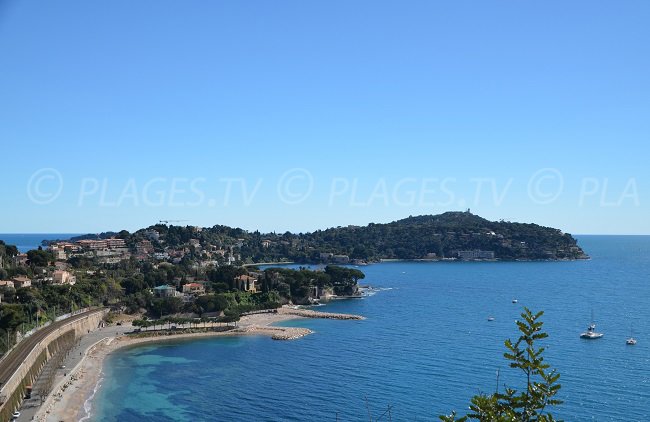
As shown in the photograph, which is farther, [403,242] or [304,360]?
[403,242]

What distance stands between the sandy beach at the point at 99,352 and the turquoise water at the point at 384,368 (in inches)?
46.4

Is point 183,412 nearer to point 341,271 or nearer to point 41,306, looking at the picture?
point 41,306

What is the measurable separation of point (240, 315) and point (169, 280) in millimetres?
17921

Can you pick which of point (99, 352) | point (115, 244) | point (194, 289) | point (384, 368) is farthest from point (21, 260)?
point (384, 368)

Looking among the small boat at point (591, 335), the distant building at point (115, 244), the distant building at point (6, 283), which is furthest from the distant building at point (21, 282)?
the distant building at point (115, 244)

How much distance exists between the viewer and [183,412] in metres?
Result: 33.2

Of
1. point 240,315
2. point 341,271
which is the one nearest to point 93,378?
point 240,315

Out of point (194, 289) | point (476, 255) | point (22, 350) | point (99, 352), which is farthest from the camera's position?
point (476, 255)

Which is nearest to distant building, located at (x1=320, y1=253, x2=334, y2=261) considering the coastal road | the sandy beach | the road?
the sandy beach

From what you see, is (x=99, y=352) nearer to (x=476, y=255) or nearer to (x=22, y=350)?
(x=22, y=350)

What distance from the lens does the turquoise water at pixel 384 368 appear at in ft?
108

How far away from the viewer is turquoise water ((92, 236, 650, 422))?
32938 millimetres

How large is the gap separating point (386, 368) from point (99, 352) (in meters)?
25.2

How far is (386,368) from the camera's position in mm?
41875
